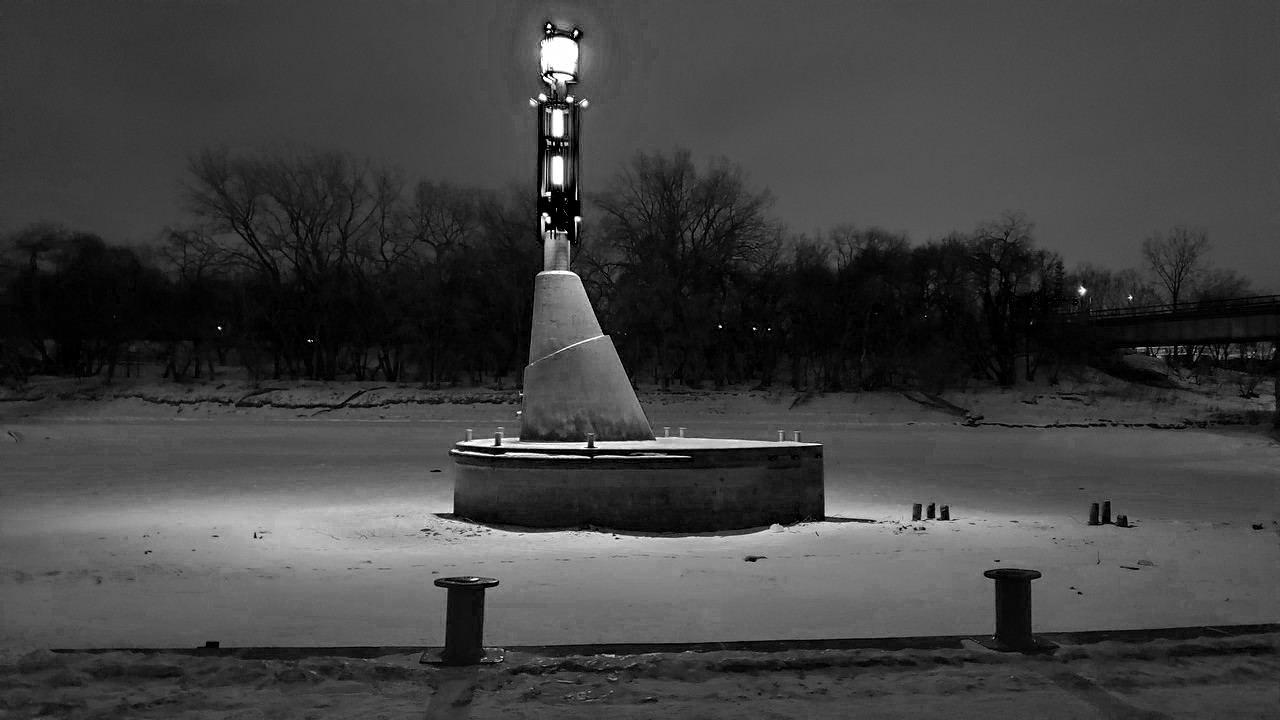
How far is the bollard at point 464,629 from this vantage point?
736 centimetres

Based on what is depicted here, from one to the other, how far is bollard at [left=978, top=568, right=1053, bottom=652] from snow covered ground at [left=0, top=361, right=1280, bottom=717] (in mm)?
1380

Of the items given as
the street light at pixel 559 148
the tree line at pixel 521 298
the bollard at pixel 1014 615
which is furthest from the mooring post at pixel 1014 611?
the tree line at pixel 521 298

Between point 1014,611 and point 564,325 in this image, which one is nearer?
point 1014,611

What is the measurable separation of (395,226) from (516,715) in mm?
67615

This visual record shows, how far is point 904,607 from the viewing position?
33.9ft

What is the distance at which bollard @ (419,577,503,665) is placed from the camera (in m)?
7.36

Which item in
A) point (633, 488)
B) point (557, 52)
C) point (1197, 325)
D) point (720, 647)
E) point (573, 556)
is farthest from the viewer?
point (1197, 325)

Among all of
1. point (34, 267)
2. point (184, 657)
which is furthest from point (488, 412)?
point (184, 657)

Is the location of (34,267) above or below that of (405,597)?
above

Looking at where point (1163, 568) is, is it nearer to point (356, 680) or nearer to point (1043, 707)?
point (1043, 707)

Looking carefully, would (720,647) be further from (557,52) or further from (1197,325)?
(1197,325)

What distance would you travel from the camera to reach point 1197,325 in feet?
196

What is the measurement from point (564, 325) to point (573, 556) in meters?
6.87

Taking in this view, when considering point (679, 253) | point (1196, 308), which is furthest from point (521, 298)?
point (1196, 308)
